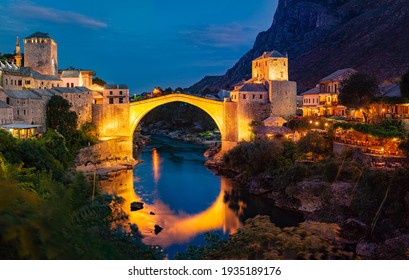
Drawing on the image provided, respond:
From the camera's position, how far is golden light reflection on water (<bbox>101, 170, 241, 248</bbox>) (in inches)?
525

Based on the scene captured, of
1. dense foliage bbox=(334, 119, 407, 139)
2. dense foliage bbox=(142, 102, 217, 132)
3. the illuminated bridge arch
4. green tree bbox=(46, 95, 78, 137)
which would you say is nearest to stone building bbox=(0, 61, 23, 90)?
green tree bbox=(46, 95, 78, 137)

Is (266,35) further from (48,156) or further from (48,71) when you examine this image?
(48,156)

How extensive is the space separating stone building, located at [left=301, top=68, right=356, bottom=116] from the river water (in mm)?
7475

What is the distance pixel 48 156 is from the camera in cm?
1745

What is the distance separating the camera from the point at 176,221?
15359mm

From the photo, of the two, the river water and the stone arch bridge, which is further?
the stone arch bridge

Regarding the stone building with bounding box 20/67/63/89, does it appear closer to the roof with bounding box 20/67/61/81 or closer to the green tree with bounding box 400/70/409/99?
the roof with bounding box 20/67/61/81

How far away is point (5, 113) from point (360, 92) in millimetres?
16173

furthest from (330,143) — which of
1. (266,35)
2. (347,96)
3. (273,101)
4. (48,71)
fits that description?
(266,35)

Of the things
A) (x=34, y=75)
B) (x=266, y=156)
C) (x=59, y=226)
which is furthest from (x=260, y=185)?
(x=59, y=226)

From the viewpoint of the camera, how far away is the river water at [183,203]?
13984mm

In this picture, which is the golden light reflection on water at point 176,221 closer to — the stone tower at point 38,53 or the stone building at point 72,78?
the stone building at point 72,78

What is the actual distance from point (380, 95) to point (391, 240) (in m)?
11.4

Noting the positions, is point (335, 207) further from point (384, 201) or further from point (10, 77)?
point (10, 77)
